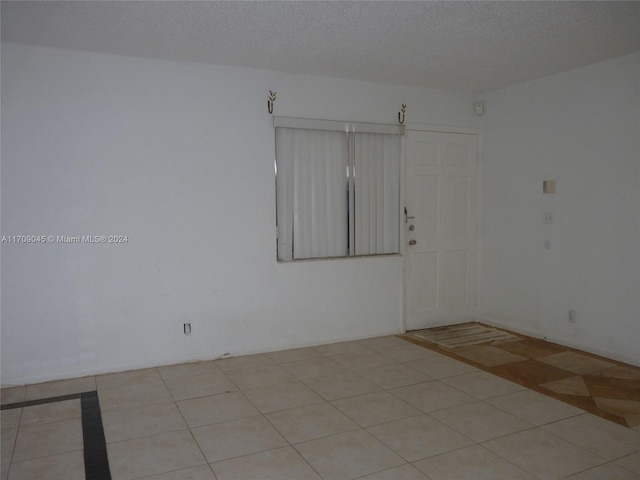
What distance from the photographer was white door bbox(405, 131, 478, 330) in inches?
204

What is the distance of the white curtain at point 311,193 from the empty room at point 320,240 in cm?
2

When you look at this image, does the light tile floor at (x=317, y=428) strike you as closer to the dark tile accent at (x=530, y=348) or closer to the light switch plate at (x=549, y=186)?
the dark tile accent at (x=530, y=348)

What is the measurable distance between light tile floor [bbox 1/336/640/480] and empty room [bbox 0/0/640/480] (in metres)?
0.02

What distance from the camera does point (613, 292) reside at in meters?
4.21

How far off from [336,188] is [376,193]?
0.46m

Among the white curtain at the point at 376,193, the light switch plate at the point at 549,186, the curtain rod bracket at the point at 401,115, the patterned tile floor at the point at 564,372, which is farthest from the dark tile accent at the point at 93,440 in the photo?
the light switch plate at the point at 549,186

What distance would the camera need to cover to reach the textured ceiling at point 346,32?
297 centimetres

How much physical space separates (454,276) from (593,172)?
1763 mm

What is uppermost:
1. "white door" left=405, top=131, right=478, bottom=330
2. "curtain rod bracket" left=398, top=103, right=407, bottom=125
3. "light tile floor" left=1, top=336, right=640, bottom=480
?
"curtain rod bracket" left=398, top=103, right=407, bottom=125

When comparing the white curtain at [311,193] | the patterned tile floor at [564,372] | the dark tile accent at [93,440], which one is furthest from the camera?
the white curtain at [311,193]

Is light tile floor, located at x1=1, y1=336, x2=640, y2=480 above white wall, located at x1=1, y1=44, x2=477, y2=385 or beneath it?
beneath

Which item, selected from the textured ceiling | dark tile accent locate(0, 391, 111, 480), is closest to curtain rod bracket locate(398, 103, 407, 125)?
the textured ceiling

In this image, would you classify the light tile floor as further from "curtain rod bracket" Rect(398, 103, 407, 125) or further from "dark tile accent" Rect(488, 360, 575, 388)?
"curtain rod bracket" Rect(398, 103, 407, 125)

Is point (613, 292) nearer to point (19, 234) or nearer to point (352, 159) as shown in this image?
point (352, 159)
